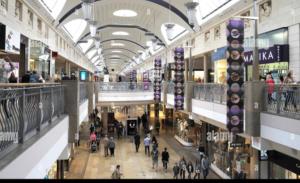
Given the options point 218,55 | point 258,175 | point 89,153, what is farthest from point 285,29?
point 89,153

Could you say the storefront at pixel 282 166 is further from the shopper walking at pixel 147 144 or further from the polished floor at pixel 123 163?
the shopper walking at pixel 147 144

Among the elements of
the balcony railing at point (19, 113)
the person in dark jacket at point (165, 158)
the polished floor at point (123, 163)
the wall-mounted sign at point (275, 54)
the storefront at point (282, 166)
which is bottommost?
the polished floor at point (123, 163)

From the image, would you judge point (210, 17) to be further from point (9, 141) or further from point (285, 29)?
point (9, 141)

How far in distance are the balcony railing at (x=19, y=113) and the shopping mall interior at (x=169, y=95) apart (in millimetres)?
16

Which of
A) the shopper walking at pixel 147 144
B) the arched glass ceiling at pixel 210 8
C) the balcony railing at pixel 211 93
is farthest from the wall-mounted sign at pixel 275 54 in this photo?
the shopper walking at pixel 147 144

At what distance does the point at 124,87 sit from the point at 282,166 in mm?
18814

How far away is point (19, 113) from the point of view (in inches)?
188

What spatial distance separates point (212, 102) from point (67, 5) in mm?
12344

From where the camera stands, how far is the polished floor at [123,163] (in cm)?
Result: 1748

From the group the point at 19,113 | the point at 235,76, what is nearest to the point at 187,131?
the point at 235,76

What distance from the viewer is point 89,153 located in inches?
926

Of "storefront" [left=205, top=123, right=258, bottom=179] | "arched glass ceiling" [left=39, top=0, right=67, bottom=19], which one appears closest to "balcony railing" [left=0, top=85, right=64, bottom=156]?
"storefront" [left=205, top=123, right=258, bottom=179]

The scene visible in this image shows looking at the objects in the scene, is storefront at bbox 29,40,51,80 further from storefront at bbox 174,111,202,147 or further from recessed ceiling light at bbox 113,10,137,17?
recessed ceiling light at bbox 113,10,137,17

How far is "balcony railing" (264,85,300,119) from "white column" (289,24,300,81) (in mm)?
3563
